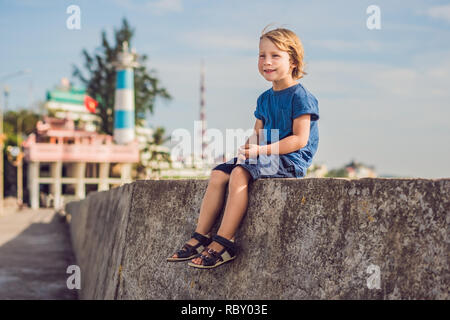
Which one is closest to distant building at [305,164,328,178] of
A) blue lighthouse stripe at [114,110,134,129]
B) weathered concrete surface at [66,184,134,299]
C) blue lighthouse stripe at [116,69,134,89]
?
weathered concrete surface at [66,184,134,299]

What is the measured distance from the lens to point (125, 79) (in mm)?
40656

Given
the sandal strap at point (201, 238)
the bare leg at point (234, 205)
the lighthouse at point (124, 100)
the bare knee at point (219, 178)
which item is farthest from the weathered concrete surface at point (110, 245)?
the lighthouse at point (124, 100)

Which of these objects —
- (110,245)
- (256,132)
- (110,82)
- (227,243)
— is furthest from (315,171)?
(227,243)

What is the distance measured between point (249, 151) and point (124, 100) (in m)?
38.3

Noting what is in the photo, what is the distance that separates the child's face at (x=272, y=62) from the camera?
2816 mm

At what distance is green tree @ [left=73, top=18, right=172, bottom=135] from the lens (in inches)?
1793

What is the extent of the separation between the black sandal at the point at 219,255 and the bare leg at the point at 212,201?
0.64 ft

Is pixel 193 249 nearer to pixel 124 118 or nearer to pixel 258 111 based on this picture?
pixel 258 111

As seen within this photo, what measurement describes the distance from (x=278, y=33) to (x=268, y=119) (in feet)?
1.51

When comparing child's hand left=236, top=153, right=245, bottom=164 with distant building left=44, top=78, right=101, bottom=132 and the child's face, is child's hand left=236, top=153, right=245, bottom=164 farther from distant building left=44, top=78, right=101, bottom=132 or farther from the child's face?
distant building left=44, top=78, right=101, bottom=132

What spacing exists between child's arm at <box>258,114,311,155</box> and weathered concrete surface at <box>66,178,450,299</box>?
0.22 m
